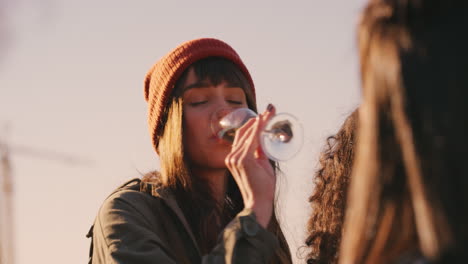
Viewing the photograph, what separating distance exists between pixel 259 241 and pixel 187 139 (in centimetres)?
116

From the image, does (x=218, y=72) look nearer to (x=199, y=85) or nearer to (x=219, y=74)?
(x=219, y=74)

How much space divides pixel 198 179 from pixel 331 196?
0.96m

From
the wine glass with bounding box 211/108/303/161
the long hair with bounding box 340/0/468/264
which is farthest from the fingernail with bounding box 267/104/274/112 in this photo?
the long hair with bounding box 340/0/468/264

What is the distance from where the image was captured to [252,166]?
4570mm

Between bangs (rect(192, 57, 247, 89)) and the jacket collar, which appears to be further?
bangs (rect(192, 57, 247, 89))

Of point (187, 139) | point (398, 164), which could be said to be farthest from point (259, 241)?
point (398, 164)

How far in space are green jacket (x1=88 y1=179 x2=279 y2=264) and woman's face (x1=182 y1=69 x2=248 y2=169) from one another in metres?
0.33

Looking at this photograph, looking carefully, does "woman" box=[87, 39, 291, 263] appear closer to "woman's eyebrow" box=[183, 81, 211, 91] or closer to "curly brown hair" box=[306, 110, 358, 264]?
"woman's eyebrow" box=[183, 81, 211, 91]

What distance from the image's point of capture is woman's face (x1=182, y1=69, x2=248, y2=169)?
505cm

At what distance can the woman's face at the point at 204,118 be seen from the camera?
5.05m

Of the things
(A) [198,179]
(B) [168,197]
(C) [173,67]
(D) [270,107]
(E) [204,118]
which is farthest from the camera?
(C) [173,67]

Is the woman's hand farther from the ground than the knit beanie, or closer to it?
closer to it

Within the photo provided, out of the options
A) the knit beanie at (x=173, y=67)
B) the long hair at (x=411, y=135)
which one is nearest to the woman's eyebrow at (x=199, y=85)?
the knit beanie at (x=173, y=67)

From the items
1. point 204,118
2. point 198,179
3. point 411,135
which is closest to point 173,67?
point 204,118
